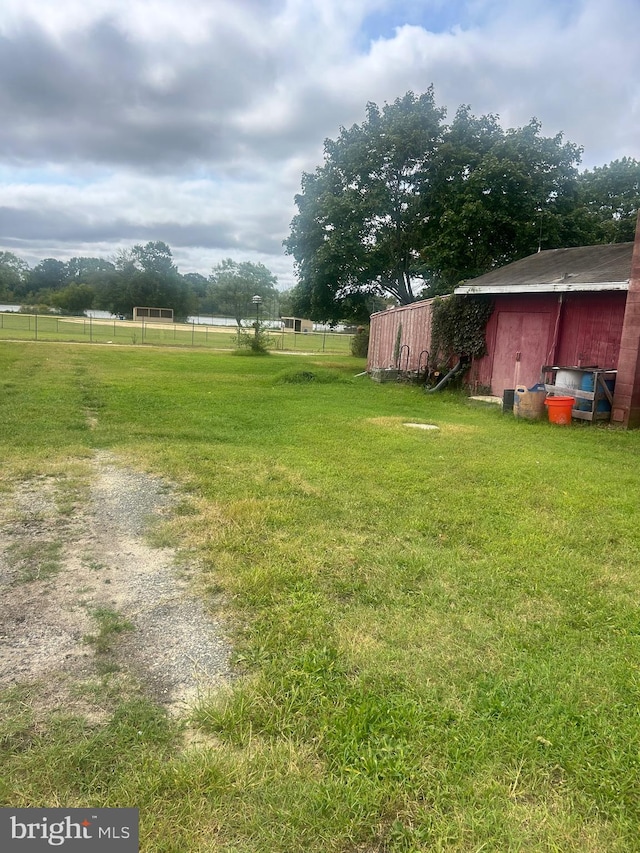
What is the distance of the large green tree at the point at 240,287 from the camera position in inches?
3063

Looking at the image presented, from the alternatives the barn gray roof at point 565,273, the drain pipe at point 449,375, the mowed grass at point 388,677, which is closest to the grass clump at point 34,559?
the mowed grass at point 388,677

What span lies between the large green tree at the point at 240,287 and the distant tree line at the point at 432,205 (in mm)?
53587

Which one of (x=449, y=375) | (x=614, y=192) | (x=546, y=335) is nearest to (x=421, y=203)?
(x=614, y=192)

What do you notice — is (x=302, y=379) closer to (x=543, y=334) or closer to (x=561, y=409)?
(x=543, y=334)

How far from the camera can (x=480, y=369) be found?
12.6 meters

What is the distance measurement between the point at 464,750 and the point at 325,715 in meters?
0.52

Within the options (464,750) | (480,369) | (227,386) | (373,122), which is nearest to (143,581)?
(464,750)

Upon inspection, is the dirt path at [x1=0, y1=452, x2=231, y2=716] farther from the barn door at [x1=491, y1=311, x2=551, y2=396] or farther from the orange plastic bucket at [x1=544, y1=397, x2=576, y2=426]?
the barn door at [x1=491, y1=311, x2=551, y2=396]

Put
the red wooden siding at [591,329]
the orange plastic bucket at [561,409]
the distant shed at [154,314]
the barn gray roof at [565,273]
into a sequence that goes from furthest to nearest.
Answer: the distant shed at [154,314] → the red wooden siding at [591,329] → the barn gray roof at [565,273] → the orange plastic bucket at [561,409]

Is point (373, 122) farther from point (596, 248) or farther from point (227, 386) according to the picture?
point (227, 386)

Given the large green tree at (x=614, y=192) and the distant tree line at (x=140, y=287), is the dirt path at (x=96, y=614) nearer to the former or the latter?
the large green tree at (x=614, y=192)

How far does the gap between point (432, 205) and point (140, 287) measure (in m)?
61.8

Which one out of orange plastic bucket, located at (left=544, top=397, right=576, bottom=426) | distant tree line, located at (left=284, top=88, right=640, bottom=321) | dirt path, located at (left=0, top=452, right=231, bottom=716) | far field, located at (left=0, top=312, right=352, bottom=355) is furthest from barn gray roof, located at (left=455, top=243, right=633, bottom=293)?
far field, located at (left=0, top=312, right=352, bottom=355)

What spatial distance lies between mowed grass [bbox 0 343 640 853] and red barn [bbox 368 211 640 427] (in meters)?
3.79
